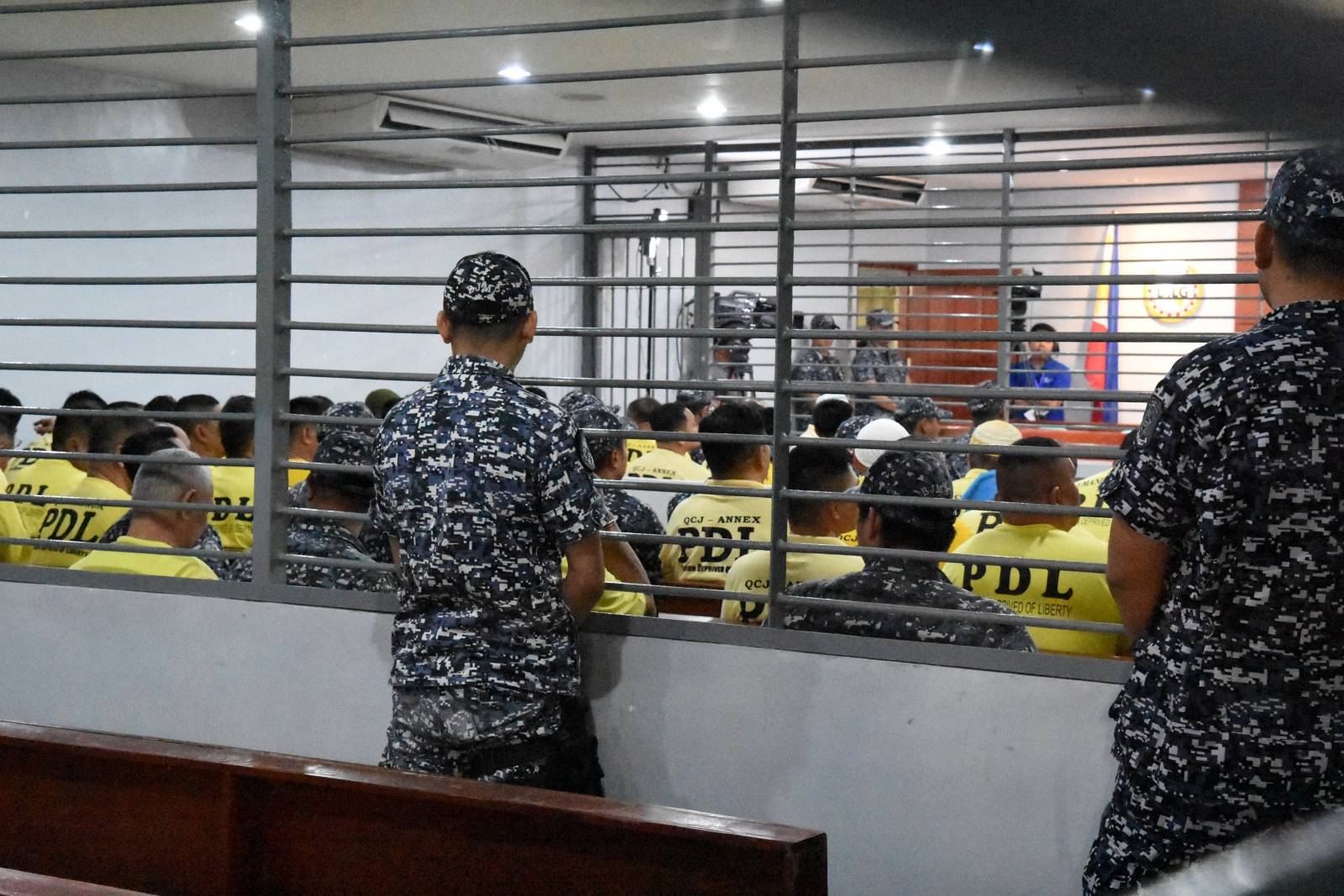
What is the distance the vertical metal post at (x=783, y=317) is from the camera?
7.66 feet

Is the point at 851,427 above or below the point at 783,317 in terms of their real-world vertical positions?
below

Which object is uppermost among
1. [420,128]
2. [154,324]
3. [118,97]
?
[420,128]

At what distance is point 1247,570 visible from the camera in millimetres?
1506

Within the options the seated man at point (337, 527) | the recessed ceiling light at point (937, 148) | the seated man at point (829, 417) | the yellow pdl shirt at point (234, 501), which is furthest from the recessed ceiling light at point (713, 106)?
the recessed ceiling light at point (937, 148)

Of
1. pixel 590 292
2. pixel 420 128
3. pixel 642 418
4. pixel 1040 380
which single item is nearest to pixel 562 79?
pixel 642 418

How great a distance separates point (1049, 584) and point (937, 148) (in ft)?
19.0

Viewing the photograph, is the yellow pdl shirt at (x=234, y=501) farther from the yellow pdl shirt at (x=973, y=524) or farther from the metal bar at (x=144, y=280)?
the yellow pdl shirt at (x=973, y=524)

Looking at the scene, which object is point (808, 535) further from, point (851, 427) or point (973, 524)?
point (851, 427)

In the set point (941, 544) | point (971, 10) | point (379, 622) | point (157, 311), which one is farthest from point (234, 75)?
point (971, 10)

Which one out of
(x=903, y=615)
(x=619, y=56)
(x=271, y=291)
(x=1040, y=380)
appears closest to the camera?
(x=903, y=615)

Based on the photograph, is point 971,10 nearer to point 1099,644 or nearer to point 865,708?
point 865,708

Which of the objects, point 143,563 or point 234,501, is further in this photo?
point 234,501

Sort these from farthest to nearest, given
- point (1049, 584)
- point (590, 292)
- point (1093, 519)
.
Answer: point (590, 292) < point (1093, 519) < point (1049, 584)

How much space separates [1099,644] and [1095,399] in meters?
0.84
